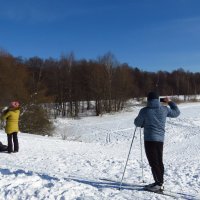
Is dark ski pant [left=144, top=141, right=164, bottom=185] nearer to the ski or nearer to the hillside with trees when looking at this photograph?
the ski

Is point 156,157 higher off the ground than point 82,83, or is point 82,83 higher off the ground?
point 82,83

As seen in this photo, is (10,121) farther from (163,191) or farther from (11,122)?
(163,191)

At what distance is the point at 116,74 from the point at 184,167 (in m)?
60.4

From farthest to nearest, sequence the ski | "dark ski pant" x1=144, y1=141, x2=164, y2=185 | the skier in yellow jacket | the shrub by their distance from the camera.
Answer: the shrub → the skier in yellow jacket → "dark ski pant" x1=144, y1=141, x2=164, y2=185 → the ski

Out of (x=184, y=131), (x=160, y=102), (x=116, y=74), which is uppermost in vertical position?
(x=116, y=74)

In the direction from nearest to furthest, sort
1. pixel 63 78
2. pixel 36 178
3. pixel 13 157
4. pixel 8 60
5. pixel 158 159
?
pixel 158 159 → pixel 36 178 → pixel 13 157 → pixel 8 60 → pixel 63 78

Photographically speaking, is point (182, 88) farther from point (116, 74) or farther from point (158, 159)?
point (158, 159)

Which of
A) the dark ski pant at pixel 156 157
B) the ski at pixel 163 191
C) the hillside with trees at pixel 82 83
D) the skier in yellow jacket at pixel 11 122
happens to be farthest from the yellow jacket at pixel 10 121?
the hillside with trees at pixel 82 83

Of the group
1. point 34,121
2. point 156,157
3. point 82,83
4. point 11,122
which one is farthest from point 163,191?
point 82,83

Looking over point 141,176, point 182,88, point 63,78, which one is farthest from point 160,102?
point 182,88

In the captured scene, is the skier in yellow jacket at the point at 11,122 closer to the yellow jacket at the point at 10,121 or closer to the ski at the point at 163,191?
the yellow jacket at the point at 10,121

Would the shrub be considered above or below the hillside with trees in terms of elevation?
below

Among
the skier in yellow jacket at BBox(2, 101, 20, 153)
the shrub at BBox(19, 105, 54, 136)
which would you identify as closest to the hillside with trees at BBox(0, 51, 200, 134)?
the shrub at BBox(19, 105, 54, 136)

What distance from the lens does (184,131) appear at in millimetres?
39781
